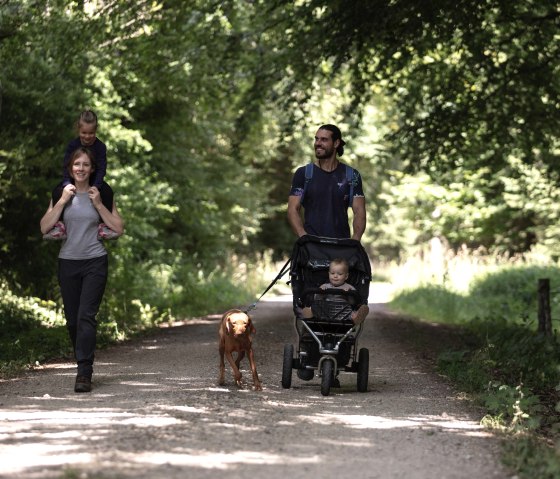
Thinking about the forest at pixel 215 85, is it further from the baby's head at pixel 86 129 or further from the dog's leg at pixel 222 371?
A: the dog's leg at pixel 222 371

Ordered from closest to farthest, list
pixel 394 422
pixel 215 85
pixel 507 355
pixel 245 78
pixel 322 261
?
1. pixel 394 422
2. pixel 322 261
3. pixel 507 355
4. pixel 215 85
5. pixel 245 78

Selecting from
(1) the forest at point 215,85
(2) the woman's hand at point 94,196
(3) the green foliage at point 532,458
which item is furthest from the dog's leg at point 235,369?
(1) the forest at point 215,85

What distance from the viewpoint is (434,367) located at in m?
11.4

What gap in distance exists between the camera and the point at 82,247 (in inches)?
349

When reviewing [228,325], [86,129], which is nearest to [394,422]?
[228,325]

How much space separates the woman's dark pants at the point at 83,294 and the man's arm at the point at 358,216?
2.45 meters

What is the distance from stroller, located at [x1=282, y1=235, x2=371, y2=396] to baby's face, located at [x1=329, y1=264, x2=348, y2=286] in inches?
4.1

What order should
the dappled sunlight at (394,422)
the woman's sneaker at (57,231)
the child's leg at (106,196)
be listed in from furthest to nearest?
the child's leg at (106,196), the woman's sneaker at (57,231), the dappled sunlight at (394,422)

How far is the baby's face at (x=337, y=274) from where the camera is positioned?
336 inches

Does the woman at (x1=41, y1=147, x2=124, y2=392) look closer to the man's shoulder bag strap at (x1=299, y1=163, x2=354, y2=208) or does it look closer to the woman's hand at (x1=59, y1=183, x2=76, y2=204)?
the woman's hand at (x1=59, y1=183, x2=76, y2=204)

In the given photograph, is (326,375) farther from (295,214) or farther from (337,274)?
(295,214)

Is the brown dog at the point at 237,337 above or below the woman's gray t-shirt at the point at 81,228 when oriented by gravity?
below

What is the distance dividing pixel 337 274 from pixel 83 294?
8.02 feet

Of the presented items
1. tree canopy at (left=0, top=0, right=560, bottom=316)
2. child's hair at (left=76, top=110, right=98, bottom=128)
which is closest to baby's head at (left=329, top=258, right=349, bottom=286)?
child's hair at (left=76, top=110, right=98, bottom=128)
